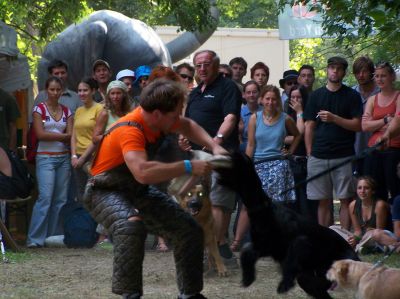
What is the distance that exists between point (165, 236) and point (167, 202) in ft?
0.83

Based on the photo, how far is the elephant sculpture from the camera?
15.5m

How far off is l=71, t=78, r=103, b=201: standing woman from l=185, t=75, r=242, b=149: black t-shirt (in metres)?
1.91

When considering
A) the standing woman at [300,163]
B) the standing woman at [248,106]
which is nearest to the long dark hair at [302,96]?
the standing woman at [300,163]

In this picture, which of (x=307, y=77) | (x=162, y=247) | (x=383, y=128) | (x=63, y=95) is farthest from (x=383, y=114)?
(x=63, y=95)

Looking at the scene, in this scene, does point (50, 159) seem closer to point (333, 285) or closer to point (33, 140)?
point (33, 140)

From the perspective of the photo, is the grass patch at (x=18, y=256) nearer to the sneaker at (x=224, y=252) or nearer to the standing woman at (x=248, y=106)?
the sneaker at (x=224, y=252)

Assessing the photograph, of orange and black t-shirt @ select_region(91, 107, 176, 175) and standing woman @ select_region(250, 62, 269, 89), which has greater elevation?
standing woman @ select_region(250, 62, 269, 89)

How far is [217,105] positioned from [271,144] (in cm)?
96

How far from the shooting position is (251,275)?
6754mm

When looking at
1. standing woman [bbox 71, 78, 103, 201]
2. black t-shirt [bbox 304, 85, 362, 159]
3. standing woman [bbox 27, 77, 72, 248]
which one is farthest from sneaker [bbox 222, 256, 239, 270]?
standing woman [bbox 27, 77, 72, 248]

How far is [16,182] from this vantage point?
1102 centimetres

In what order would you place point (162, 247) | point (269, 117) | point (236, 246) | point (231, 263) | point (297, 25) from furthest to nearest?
point (297, 25)
point (162, 247)
point (269, 117)
point (236, 246)
point (231, 263)

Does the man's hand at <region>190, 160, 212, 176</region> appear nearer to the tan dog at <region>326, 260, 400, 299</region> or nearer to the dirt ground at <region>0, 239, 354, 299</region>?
the tan dog at <region>326, 260, 400, 299</region>

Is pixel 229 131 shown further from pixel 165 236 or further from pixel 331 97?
pixel 165 236
